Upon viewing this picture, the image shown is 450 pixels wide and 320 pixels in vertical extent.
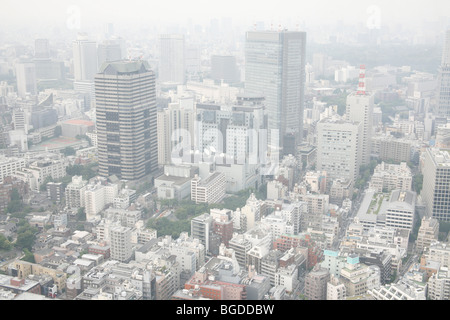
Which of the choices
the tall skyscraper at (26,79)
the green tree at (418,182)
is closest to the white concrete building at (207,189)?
the green tree at (418,182)

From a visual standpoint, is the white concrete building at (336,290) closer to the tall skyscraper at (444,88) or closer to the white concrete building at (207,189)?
the white concrete building at (207,189)

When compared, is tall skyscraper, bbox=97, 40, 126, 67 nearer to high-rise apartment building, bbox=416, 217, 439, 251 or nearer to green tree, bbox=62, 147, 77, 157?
green tree, bbox=62, 147, 77, 157

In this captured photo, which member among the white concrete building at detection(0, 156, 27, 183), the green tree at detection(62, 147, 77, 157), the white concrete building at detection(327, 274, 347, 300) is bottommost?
the white concrete building at detection(327, 274, 347, 300)

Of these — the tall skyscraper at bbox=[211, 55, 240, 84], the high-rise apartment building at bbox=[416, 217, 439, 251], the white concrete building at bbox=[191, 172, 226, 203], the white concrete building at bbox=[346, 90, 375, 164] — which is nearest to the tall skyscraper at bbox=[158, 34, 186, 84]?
the tall skyscraper at bbox=[211, 55, 240, 84]

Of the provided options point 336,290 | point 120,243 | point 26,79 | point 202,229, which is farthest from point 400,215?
point 26,79
